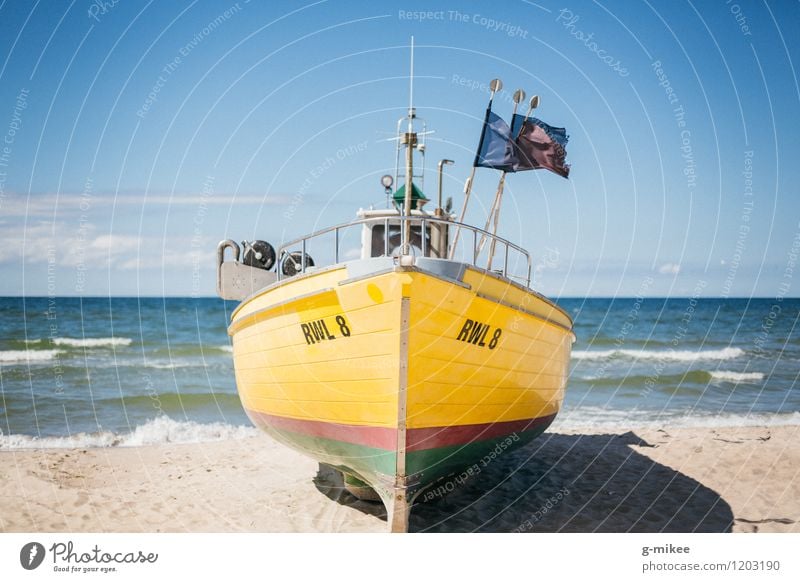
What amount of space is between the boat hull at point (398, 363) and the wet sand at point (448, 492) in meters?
0.81

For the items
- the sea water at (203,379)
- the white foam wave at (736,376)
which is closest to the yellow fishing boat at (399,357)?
the sea water at (203,379)

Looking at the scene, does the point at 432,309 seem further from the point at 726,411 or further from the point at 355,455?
the point at 726,411

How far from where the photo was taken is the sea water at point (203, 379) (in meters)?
12.2

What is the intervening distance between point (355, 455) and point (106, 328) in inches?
1115

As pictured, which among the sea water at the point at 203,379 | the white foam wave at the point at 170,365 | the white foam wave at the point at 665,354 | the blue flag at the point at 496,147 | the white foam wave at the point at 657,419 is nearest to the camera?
the blue flag at the point at 496,147

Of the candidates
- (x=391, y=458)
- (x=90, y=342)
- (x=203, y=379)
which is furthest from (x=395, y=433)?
(x=90, y=342)

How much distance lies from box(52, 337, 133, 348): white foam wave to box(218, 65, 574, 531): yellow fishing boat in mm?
19748

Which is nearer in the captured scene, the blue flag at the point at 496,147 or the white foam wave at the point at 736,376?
the blue flag at the point at 496,147

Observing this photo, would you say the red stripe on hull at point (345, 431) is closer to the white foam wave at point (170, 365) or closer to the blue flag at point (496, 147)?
the blue flag at point (496, 147)

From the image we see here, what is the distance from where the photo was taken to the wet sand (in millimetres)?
6598

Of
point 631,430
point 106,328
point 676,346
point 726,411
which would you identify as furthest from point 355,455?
point 106,328

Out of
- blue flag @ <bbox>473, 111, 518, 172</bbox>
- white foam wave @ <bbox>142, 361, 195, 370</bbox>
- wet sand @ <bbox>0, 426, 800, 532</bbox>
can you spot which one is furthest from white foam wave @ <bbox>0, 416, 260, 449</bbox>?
white foam wave @ <bbox>142, 361, 195, 370</bbox>

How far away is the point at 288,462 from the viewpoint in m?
A: 9.17

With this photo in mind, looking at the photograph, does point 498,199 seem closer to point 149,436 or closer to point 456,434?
point 456,434
